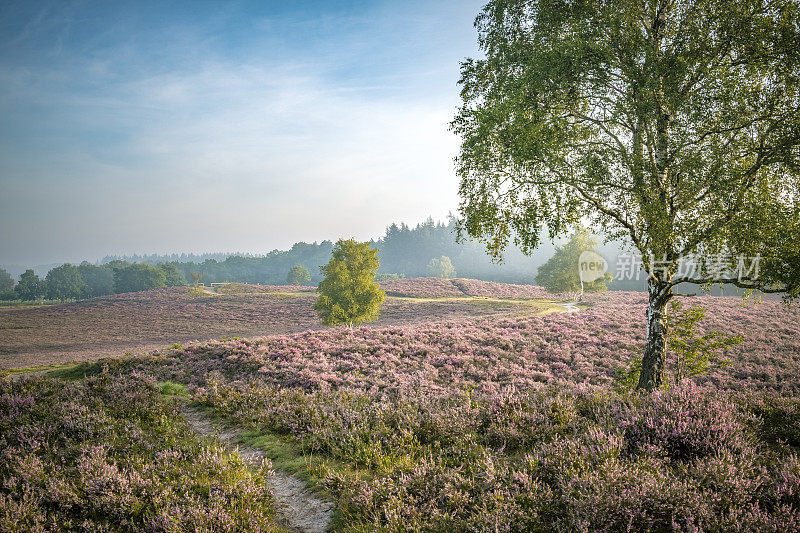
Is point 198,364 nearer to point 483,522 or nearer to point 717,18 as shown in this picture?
point 483,522

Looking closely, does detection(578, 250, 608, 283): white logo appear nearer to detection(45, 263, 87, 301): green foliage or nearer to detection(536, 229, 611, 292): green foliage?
detection(536, 229, 611, 292): green foliage

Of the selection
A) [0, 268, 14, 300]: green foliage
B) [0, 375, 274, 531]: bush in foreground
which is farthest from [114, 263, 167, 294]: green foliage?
[0, 375, 274, 531]: bush in foreground

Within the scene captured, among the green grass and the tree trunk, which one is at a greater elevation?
the tree trunk

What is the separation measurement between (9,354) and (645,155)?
54.3 metres

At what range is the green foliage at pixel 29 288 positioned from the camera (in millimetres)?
98213

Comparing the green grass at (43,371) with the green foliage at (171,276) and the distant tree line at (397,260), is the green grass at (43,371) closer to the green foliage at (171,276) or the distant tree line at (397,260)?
the green foliage at (171,276)

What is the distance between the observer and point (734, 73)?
28.8ft

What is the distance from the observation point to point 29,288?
330 feet

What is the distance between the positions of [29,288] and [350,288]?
396ft

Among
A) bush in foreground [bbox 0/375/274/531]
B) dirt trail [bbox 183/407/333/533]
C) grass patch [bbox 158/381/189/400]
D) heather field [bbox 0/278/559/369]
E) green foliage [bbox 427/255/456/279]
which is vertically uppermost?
green foliage [bbox 427/255/456/279]

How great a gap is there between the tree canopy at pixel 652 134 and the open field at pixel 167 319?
31.2 metres

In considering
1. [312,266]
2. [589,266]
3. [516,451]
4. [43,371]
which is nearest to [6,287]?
[312,266]

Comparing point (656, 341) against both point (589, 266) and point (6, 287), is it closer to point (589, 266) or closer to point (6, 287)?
point (589, 266)

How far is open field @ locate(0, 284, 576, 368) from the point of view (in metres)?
38.9
